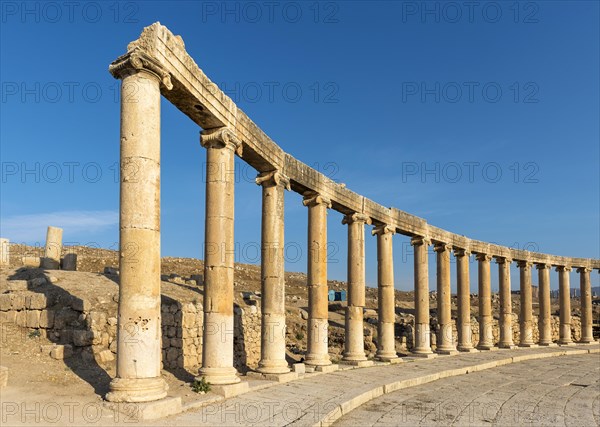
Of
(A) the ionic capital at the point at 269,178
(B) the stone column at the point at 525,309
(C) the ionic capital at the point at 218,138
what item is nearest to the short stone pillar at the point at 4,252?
(A) the ionic capital at the point at 269,178

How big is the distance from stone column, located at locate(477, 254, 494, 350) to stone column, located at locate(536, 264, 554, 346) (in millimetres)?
7153

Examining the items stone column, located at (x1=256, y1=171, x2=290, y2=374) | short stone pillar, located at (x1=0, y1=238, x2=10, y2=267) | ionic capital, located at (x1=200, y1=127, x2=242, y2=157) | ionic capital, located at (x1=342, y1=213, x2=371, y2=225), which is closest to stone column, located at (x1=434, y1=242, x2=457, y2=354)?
ionic capital, located at (x1=342, y1=213, x2=371, y2=225)

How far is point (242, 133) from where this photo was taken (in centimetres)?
1842

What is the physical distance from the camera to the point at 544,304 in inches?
1688

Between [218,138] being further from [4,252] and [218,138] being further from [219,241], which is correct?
[4,252]

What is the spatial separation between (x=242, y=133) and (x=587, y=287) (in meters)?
38.6

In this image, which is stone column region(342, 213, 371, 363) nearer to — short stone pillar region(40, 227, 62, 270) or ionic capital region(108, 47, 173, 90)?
short stone pillar region(40, 227, 62, 270)

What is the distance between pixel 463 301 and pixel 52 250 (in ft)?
80.2

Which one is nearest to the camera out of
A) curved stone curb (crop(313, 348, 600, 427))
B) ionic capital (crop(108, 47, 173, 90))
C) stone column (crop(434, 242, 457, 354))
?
ionic capital (crop(108, 47, 173, 90))

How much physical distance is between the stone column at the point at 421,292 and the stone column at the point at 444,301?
80.0 inches

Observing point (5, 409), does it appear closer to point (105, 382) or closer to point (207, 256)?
point (105, 382)

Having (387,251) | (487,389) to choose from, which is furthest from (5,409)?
(387,251)

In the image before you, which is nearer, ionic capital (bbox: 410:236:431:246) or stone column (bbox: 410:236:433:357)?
stone column (bbox: 410:236:433:357)

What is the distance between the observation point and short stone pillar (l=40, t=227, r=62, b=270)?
26.5 meters
